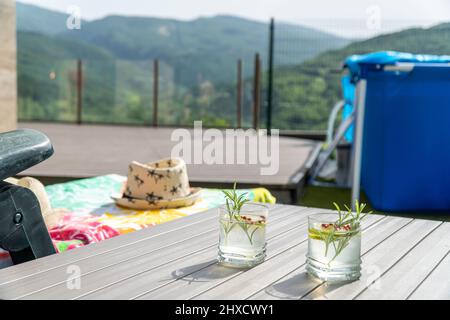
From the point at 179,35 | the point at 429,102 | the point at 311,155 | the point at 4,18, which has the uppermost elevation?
the point at 179,35

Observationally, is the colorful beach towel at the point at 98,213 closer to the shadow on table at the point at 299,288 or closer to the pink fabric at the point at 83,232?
the pink fabric at the point at 83,232

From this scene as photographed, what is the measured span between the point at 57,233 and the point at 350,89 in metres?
4.41

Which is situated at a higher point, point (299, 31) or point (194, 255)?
point (299, 31)

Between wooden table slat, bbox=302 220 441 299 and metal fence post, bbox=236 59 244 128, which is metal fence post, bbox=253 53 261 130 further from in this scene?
wooden table slat, bbox=302 220 441 299

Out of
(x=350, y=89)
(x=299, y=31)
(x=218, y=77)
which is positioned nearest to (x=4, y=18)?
(x=350, y=89)

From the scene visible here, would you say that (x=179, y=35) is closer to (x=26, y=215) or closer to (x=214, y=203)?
(x=214, y=203)

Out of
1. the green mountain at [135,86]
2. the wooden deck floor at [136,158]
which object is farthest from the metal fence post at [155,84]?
the wooden deck floor at [136,158]

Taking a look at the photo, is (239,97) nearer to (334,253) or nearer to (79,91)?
(79,91)

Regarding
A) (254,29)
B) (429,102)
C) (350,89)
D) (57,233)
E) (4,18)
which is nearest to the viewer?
(57,233)

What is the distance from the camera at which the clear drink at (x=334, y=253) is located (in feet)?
3.91

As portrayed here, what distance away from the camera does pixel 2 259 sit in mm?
1994

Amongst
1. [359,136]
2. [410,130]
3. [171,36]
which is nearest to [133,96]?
[359,136]

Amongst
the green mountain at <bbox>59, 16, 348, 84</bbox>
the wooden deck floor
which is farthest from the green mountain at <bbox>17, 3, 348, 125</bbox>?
the green mountain at <bbox>59, 16, 348, 84</bbox>

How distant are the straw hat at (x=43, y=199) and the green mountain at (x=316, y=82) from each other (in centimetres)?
691
